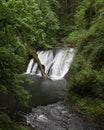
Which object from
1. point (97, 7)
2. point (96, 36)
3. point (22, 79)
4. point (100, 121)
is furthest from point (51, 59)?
point (22, 79)

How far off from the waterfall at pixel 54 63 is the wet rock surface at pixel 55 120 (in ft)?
34.1

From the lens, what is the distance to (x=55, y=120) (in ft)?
38.2

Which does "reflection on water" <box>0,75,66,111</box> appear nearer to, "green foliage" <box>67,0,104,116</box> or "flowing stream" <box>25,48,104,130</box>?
"flowing stream" <box>25,48,104,130</box>

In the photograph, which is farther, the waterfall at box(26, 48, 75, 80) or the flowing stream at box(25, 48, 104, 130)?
the waterfall at box(26, 48, 75, 80)

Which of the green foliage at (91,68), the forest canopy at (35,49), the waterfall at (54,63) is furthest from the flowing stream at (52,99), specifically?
the green foliage at (91,68)

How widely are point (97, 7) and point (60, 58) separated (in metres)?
6.54

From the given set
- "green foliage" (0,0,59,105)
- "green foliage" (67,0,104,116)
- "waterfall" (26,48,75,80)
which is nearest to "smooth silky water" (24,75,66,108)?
"green foliage" (67,0,104,116)

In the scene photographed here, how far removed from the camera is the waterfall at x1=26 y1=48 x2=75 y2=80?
80.8 ft

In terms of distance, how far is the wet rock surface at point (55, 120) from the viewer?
1086 centimetres

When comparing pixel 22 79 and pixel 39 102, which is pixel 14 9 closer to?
pixel 22 79

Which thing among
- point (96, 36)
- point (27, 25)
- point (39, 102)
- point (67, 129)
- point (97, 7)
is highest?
point (97, 7)

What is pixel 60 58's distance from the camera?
85.5ft

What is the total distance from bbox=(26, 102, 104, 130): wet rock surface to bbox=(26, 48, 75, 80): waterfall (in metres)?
10.4

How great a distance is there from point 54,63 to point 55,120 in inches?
572
